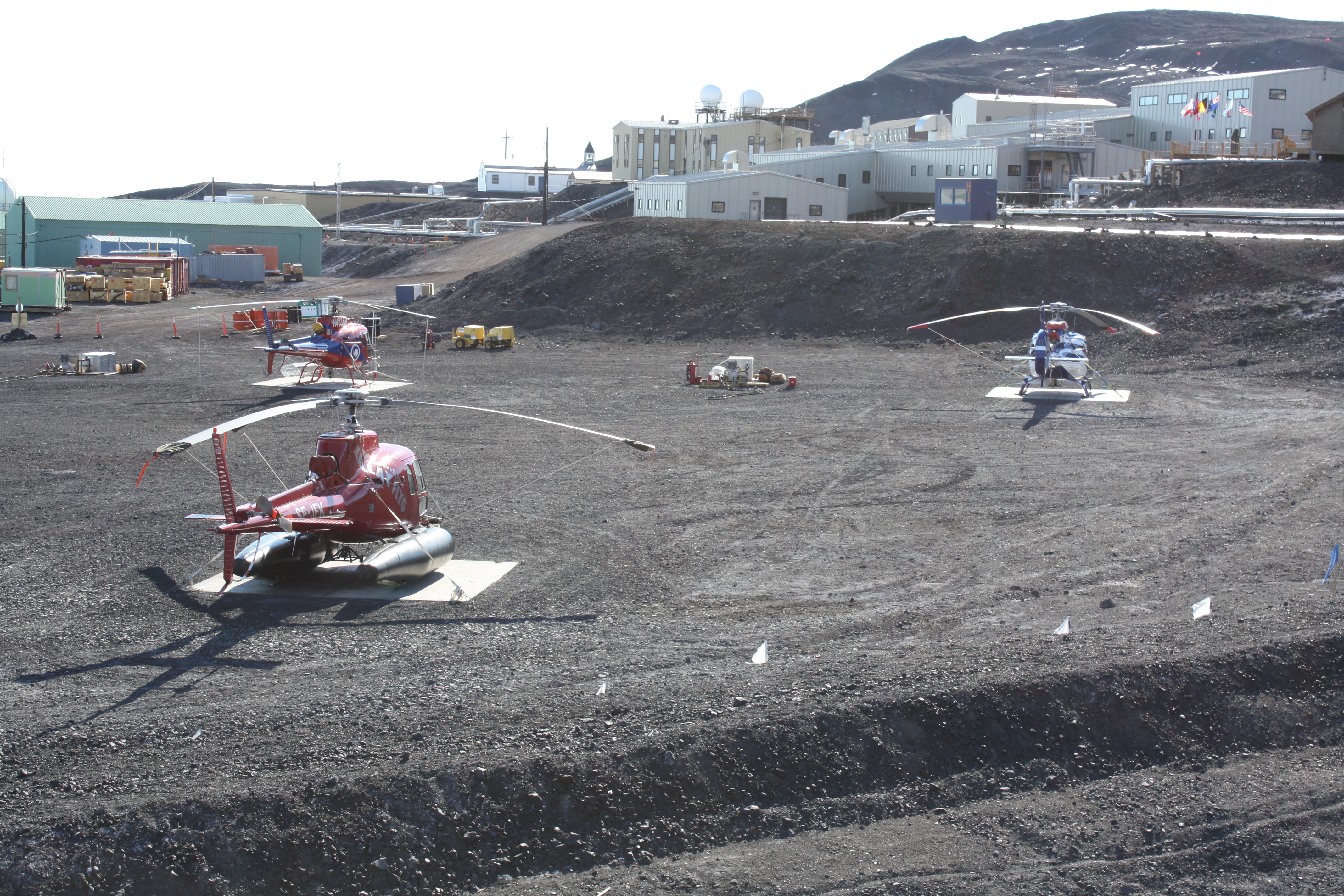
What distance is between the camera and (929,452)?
23.2 meters

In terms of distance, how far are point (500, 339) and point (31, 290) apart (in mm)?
25590

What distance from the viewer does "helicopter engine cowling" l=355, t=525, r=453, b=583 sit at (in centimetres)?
1420

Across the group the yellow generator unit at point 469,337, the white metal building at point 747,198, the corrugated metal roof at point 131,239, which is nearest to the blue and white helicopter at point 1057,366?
the yellow generator unit at point 469,337

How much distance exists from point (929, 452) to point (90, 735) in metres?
17.4

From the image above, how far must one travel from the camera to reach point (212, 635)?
493 inches

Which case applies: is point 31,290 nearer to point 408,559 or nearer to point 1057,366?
point 1057,366

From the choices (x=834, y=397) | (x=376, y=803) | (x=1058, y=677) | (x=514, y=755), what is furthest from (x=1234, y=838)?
(x=834, y=397)

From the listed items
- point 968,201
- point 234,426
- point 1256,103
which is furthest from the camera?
point 1256,103

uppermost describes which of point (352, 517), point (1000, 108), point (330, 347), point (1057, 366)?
point (1000, 108)

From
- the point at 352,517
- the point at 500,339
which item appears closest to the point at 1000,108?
the point at 500,339

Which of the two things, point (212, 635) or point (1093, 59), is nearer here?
point (212, 635)

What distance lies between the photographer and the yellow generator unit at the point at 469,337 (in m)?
42.6

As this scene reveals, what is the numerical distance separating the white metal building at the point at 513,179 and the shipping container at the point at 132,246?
2352 inches

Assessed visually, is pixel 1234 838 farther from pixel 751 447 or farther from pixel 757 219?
pixel 757 219
